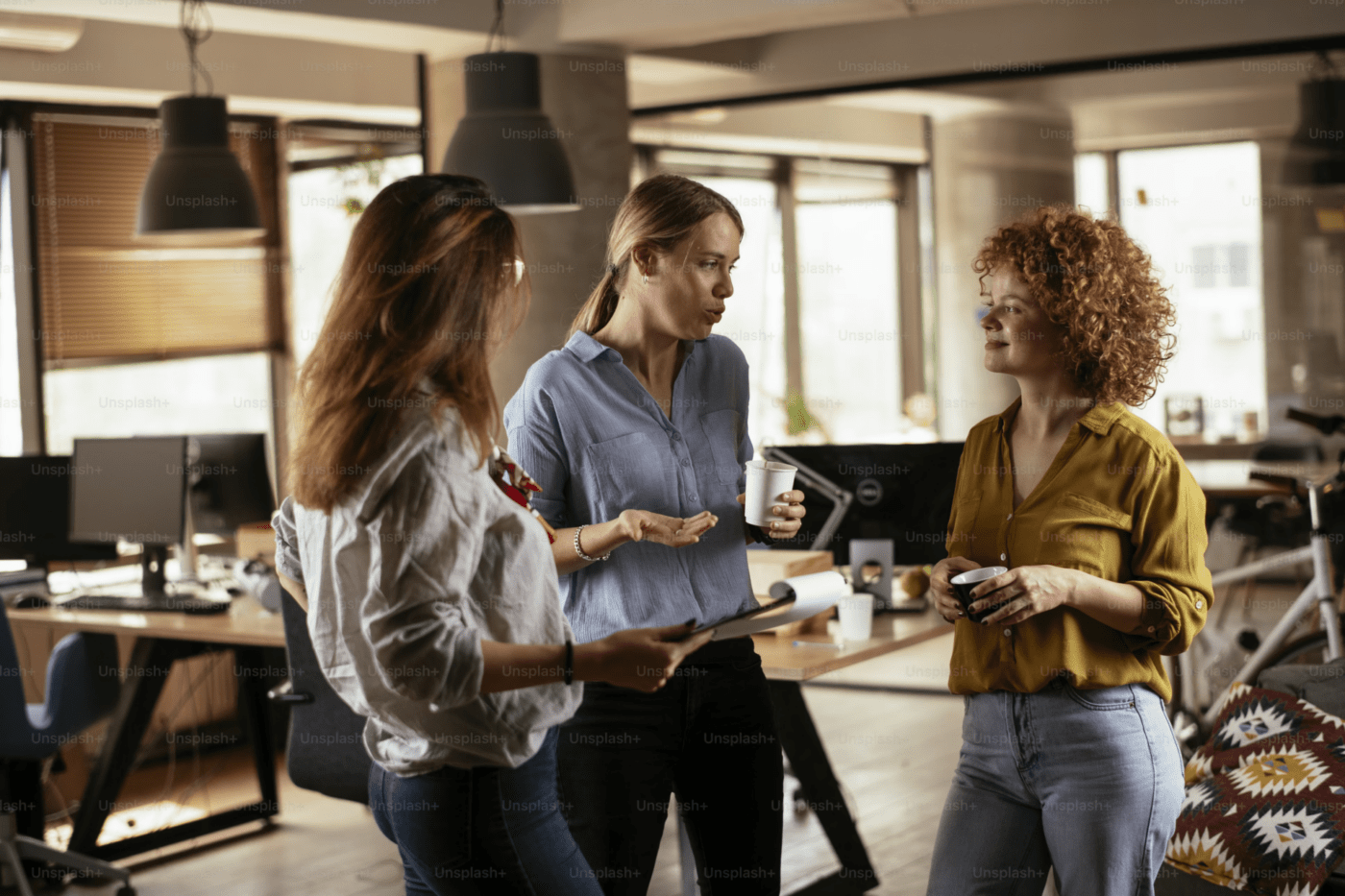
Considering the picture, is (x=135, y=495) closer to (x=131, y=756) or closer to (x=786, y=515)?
(x=131, y=756)

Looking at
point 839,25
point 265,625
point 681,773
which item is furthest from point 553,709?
Answer: point 839,25

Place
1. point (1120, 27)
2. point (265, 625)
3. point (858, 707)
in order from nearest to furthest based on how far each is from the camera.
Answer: point (265, 625) < point (1120, 27) < point (858, 707)

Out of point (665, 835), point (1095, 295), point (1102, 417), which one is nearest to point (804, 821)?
point (665, 835)

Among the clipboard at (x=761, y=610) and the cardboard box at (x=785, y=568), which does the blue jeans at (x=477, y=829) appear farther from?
the cardboard box at (x=785, y=568)

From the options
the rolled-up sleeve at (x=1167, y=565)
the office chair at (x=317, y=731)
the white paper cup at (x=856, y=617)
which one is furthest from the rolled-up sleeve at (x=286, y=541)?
the white paper cup at (x=856, y=617)

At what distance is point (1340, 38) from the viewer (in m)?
5.13

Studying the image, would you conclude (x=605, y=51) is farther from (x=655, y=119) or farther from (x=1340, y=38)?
(x=1340, y=38)

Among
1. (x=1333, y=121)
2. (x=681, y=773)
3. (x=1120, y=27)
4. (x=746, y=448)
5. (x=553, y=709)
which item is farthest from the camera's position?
(x=1120, y=27)

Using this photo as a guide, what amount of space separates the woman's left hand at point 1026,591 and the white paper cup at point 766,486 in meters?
0.42

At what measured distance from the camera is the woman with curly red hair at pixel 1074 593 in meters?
1.76

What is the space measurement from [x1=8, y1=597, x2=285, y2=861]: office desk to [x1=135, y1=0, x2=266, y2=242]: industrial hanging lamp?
4.28ft

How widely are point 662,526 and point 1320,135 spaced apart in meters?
4.23

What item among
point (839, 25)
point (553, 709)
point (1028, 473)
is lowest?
point (553, 709)

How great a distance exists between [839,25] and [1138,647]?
4844 millimetres
